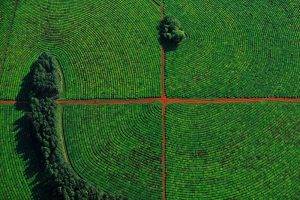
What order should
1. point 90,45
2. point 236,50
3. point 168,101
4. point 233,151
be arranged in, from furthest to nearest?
point 90,45, point 236,50, point 168,101, point 233,151

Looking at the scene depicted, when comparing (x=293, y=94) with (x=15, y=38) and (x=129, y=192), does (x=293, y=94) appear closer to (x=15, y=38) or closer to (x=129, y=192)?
(x=129, y=192)

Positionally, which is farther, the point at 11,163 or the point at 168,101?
the point at 168,101

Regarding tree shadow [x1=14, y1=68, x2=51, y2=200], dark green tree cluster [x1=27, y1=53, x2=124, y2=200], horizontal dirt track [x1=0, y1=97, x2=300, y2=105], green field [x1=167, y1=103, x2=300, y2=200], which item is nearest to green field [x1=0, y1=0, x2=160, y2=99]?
horizontal dirt track [x1=0, y1=97, x2=300, y2=105]

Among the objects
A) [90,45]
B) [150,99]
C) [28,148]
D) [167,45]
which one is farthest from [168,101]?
[28,148]

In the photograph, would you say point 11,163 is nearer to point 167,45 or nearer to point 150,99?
point 150,99

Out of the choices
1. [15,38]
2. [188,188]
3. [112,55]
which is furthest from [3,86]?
[188,188]

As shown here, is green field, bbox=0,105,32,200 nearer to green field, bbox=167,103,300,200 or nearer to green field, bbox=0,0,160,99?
green field, bbox=0,0,160,99

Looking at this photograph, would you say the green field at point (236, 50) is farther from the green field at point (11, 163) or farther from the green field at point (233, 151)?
the green field at point (11, 163)

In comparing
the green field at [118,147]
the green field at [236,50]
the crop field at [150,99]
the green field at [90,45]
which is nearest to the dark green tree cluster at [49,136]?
the crop field at [150,99]
